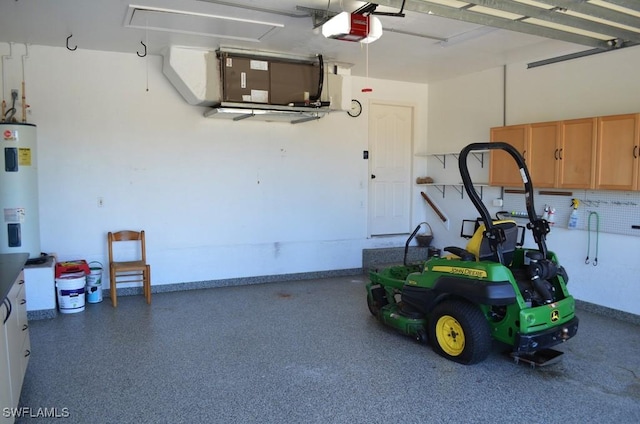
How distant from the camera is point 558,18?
358cm

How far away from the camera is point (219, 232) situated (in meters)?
5.93

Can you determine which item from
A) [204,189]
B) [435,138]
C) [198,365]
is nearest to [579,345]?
[198,365]

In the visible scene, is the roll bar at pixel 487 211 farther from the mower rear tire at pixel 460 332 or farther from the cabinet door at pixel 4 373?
the cabinet door at pixel 4 373

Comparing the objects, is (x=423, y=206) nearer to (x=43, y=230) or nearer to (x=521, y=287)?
(x=521, y=287)

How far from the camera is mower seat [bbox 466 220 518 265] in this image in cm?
361

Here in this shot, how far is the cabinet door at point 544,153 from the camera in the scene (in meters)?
4.94

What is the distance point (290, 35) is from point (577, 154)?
309cm

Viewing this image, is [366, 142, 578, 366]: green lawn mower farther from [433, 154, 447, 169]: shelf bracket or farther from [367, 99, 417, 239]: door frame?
[433, 154, 447, 169]: shelf bracket

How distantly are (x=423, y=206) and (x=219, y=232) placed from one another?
3179mm

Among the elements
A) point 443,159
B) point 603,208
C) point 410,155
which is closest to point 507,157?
point 603,208

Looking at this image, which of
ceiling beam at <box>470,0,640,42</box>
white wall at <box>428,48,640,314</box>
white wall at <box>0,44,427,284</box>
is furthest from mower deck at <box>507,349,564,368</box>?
white wall at <box>0,44,427,284</box>

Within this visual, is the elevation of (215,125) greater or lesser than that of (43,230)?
greater

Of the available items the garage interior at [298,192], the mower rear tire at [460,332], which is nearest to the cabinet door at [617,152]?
the garage interior at [298,192]

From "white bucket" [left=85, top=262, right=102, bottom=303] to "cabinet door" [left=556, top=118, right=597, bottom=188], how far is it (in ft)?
16.4
